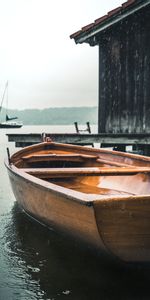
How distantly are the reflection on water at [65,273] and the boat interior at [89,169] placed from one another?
3.63ft

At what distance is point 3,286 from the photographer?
4.40 metres

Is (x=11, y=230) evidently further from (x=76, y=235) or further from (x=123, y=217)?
(x=123, y=217)

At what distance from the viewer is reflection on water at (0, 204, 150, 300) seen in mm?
4168

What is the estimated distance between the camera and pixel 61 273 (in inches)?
187

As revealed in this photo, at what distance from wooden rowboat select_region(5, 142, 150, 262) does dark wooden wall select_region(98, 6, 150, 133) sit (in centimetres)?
365

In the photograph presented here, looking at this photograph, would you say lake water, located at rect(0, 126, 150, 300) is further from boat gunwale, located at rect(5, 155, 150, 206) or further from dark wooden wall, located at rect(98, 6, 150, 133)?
dark wooden wall, located at rect(98, 6, 150, 133)

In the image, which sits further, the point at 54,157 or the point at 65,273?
the point at 54,157

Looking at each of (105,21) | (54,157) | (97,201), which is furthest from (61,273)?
(105,21)

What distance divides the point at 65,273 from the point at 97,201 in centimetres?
150

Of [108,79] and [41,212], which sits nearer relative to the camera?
[41,212]

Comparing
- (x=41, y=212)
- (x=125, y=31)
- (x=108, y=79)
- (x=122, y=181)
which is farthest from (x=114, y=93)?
(x=41, y=212)

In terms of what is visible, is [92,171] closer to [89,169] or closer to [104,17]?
[89,169]

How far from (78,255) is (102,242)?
1.38 metres

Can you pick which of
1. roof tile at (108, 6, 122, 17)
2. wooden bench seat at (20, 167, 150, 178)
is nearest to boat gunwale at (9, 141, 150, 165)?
wooden bench seat at (20, 167, 150, 178)
